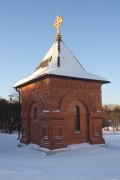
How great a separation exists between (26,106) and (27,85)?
4.65 feet

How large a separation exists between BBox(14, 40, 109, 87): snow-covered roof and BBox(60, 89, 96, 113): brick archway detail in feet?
3.34

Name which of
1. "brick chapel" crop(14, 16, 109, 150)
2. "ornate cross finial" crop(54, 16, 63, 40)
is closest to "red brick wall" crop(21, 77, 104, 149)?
"brick chapel" crop(14, 16, 109, 150)

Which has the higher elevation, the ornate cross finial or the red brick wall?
the ornate cross finial

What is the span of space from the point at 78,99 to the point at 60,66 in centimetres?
229

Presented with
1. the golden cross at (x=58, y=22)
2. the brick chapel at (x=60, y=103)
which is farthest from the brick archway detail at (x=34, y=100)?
the golden cross at (x=58, y=22)

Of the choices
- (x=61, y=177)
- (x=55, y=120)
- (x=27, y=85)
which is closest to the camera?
(x=61, y=177)

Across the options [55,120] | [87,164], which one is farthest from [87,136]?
[87,164]

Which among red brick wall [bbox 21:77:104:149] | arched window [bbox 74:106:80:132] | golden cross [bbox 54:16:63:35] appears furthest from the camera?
golden cross [bbox 54:16:63:35]

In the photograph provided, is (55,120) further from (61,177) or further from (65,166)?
(61,177)

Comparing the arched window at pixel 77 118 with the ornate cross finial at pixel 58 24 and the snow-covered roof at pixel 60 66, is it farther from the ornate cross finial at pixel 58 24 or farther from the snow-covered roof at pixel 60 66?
the ornate cross finial at pixel 58 24

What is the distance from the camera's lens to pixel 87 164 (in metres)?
11.0

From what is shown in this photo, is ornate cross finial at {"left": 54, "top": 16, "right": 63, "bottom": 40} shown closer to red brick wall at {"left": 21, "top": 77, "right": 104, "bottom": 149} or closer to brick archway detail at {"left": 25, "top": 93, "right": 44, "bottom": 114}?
red brick wall at {"left": 21, "top": 77, "right": 104, "bottom": 149}

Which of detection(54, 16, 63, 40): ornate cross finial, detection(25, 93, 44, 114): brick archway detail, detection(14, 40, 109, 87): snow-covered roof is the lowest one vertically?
detection(25, 93, 44, 114): brick archway detail

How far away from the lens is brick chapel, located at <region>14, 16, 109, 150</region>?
14703mm
